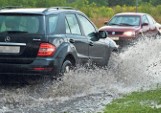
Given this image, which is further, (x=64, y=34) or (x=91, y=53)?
(x=91, y=53)

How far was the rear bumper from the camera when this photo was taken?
340 inches

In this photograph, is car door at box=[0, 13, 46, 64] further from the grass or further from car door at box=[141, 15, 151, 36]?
car door at box=[141, 15, 151, 36]

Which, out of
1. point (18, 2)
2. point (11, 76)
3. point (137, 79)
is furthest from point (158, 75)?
point (18, 2)

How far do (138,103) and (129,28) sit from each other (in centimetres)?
1119

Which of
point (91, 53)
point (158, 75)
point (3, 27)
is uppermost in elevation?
point (3, 27)

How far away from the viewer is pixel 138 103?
323 inches

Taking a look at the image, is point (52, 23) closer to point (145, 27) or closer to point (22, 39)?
point (22, 39)

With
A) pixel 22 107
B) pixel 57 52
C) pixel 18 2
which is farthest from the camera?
pixel 18 2

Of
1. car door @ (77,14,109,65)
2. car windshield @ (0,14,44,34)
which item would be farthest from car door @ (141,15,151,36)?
car windshield @ (0,14,44,34)

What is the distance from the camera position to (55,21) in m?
9.32

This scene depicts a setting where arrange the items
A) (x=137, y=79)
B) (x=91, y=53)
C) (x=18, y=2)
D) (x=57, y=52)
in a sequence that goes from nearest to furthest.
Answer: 1. (x=57, y=52)
2. (x=91, y=53)
3. (x=137, y=79)
4. (x=18, y=2)

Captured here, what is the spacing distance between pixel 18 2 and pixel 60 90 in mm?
28366

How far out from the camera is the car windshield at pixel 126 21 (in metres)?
20.3

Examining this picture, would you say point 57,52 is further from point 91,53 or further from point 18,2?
point 18,2
